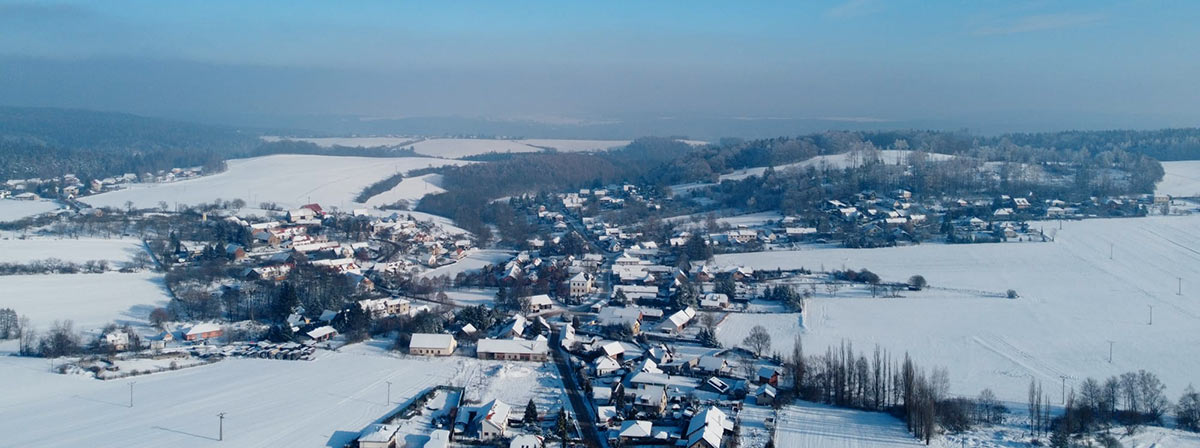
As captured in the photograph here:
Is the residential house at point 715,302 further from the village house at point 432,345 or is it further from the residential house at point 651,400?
the residential house at point 651,400

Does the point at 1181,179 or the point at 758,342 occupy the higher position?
the point at 1181,179

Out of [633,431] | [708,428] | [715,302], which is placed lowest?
[633,431]

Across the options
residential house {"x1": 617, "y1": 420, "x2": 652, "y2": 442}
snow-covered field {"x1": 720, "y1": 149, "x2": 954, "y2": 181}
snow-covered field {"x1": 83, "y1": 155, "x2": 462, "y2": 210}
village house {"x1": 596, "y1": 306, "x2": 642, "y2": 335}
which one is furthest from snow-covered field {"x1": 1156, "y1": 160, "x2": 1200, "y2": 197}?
snow-covered field {"x1": 83, "y1": 155, "x2": 462, "y2": 210}

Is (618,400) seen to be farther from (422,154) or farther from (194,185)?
(422,154)

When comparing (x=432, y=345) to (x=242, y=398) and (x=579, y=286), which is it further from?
(x=579, y=286)

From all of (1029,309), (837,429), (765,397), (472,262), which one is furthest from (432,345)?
(1029,309)

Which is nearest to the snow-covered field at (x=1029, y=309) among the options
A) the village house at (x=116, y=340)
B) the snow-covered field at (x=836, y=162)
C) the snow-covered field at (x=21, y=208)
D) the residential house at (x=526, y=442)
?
the residential house at (x=526, y=442)

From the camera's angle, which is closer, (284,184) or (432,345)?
(432,345)

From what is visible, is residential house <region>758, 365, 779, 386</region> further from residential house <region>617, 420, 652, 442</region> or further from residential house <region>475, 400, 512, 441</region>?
residential house <region>475, 400, 512, 441</region>
